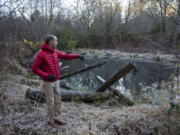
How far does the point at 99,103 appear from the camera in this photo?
597 cm

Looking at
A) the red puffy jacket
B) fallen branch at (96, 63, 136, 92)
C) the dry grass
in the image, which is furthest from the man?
fallen branch at (96, 63, 136, 92)

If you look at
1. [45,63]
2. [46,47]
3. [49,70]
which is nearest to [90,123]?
[49,70]

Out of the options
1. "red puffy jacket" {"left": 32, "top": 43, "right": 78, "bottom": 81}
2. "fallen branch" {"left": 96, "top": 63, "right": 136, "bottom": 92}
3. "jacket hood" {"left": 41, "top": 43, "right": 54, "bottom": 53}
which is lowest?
"fallen branch" {"left": 96, "top": 63, "right": 136, "bottom": 92}

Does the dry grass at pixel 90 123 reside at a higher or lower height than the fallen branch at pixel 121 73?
→ lower

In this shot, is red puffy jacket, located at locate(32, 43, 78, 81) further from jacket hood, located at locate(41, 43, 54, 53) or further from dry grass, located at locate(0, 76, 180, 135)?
dry grass, located at locate(0, 76, 180, 135)

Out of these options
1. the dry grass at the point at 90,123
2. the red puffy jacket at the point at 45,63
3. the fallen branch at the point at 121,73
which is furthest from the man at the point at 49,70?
the fallen branch at the point at 121,73

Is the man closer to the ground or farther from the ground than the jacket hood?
closer to the ground

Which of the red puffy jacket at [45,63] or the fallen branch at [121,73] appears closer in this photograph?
the red puffy jacket at [45,63]

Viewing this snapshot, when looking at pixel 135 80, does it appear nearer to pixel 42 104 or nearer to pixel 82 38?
pixel 42 104

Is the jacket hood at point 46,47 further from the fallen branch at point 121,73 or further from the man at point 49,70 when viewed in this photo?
the fallen branch at point 121,73

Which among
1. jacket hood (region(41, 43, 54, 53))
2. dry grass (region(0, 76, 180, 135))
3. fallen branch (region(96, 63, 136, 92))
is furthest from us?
fallen branch (region(96, 63, 136, 92))

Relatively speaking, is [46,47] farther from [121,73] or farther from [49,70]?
[121,73]

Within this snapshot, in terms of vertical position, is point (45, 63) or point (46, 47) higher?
point (46, 47)

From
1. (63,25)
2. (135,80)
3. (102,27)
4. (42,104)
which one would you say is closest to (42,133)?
(42,104)
